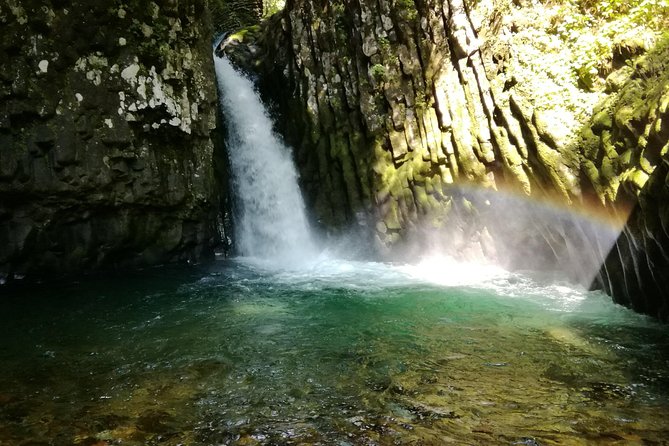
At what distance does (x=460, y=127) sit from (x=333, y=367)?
5920 mm

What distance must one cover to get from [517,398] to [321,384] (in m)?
1.66

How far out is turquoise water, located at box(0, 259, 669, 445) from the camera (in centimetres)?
332

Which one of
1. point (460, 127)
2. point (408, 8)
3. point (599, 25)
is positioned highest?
point (408, 8)

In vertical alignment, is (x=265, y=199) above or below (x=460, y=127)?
below

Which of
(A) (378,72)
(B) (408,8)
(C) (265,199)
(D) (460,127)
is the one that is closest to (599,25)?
(D) (460,127)

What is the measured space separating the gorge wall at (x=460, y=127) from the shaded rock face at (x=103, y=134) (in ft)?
9.18

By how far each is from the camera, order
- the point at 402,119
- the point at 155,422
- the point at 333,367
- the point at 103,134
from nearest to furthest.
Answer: the point at 155,422, the point at 333,367, the point at 103,134, the point at 402,119

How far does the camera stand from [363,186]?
36.2ft

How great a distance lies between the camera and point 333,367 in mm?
4578

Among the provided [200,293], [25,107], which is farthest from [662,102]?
[25,107]

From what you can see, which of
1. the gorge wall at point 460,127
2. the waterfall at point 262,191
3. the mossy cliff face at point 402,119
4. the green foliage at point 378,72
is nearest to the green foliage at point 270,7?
the gorge wall at point 460,127

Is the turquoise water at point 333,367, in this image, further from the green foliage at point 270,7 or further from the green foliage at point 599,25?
the green foliage at point 270,7

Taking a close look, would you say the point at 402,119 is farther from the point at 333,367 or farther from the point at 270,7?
the point at 270,7

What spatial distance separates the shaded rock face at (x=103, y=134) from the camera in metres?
8.27
